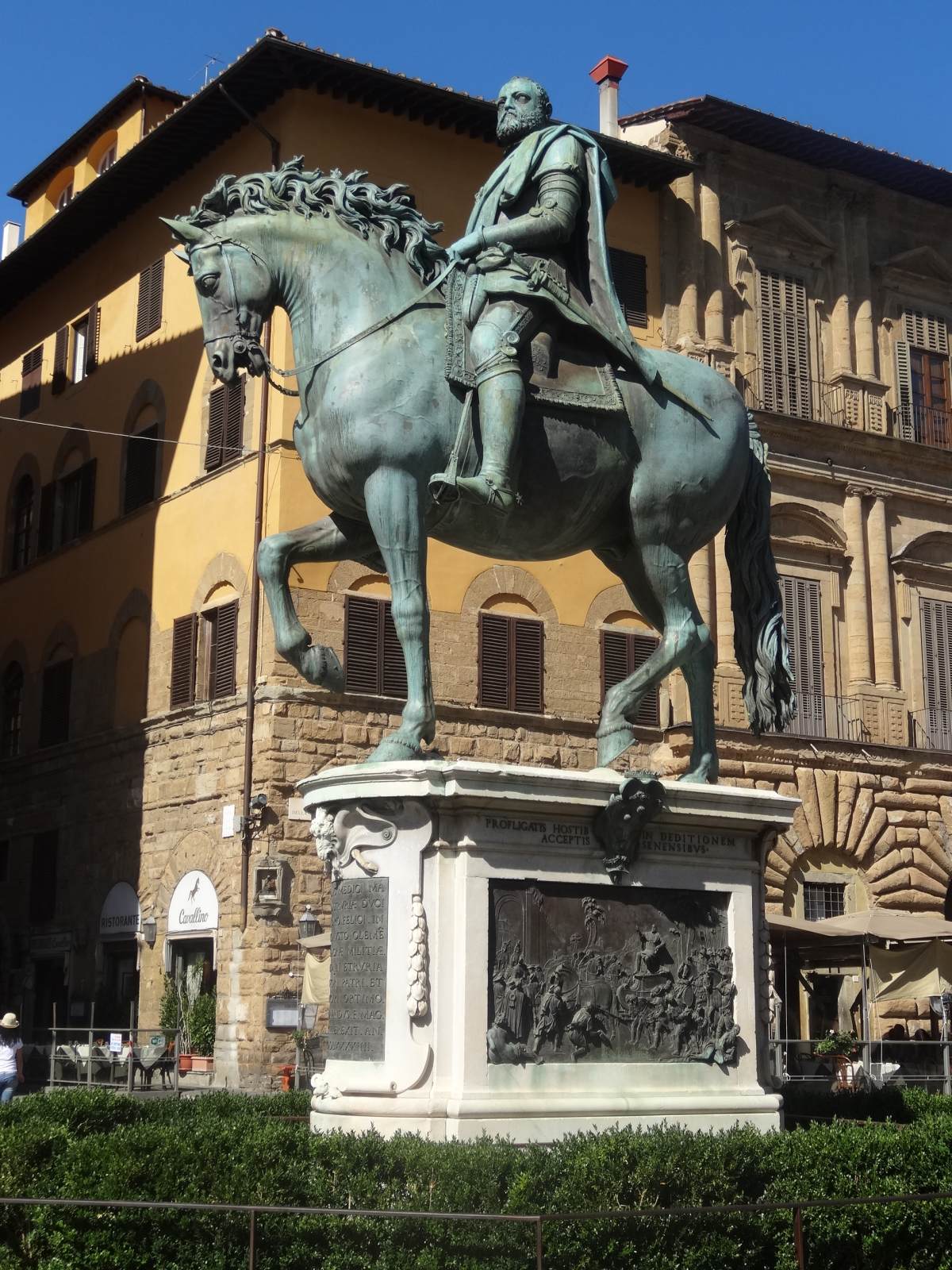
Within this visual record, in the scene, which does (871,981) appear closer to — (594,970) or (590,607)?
(590,607)

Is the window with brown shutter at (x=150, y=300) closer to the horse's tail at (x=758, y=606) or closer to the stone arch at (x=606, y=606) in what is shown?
the stone arch at (x=606, y=606)

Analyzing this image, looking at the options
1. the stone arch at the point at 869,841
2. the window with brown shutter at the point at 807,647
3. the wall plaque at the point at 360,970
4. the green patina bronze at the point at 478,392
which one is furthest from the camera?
the window with brown shutter at the point at 807,647

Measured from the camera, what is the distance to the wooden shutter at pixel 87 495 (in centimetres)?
3180

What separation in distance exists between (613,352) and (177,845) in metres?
18.8

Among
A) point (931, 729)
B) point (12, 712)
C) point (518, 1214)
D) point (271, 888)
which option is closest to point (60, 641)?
point (12, 712)

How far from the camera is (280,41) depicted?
85.9ft

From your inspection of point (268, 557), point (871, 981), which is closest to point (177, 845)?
point (871, 981)

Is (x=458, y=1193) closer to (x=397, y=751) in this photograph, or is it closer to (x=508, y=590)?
(x=397, y=751)

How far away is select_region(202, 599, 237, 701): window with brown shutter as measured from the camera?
26625 millimetres

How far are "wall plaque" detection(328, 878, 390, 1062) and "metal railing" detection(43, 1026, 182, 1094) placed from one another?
14055 mm

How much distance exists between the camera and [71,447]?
108 ft

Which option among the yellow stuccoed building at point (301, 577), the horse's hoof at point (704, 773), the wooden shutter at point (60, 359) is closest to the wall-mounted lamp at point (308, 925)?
the yellow stuccoed building at point (301, 577)

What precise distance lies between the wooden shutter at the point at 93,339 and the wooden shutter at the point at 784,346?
Answer: 12.3 m

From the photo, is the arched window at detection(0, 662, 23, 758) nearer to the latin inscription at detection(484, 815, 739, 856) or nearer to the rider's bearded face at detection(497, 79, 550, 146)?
the rider's bearded face at detection(497, 79, 550, 146)
